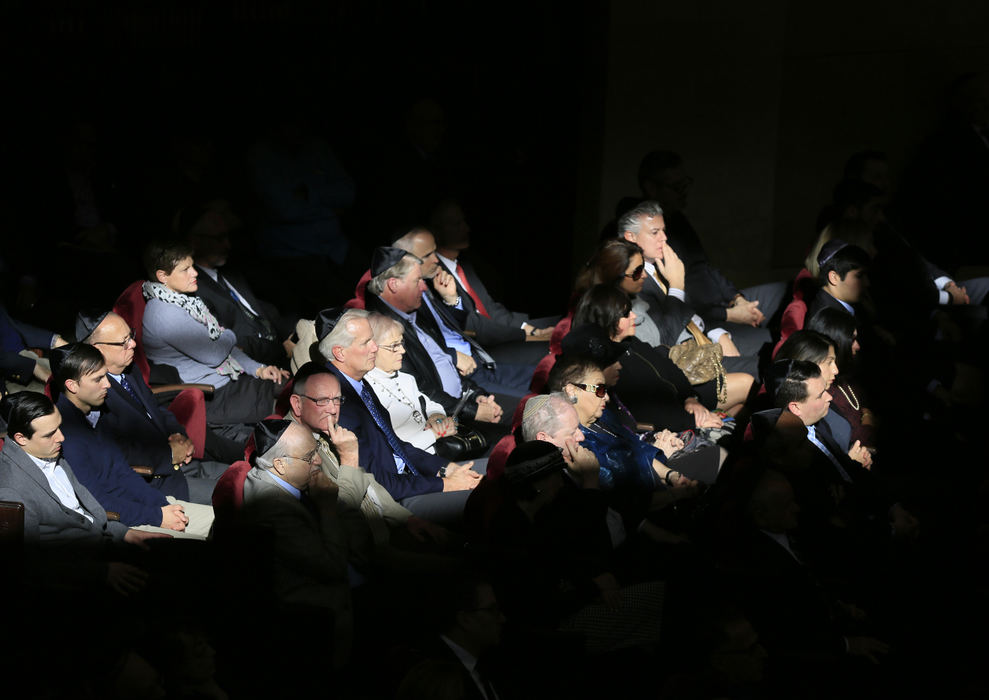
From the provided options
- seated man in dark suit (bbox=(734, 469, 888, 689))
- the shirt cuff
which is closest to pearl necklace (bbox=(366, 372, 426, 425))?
seated man in dark suit (bbox=(734, 469, 888, 689))

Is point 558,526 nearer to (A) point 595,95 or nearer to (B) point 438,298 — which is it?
(B) point 438,298


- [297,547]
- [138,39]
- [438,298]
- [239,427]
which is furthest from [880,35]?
[297,547]

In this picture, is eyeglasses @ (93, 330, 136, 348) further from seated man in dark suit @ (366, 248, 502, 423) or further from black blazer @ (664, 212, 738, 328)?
black blazer @ (664, 212, 738, 328)

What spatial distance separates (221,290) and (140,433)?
1362 mm

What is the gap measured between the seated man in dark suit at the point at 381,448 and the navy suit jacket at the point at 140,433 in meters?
0.75

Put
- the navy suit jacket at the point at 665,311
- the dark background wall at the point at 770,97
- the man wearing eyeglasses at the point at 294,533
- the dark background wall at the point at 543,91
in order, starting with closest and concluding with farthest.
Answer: the man wearing eyeglasses at the point at 294,533
the navy suit jacket at the point at 665,311
the dark background wall at the point at 543,91
the dark background wall at the point at 770,97

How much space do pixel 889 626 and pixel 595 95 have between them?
462 centimetres

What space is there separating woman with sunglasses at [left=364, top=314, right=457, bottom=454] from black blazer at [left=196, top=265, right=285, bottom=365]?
923mm

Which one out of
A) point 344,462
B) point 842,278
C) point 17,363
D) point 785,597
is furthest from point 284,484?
point 842,278

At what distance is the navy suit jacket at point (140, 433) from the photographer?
526 centimetres

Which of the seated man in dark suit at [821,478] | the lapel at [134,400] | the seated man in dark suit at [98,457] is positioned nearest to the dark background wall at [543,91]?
the lapel at [134,400]

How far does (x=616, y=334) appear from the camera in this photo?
19.8 feet

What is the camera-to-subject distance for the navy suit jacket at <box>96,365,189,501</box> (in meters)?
5.26

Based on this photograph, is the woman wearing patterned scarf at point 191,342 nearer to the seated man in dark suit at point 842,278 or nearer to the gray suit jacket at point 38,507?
the gray suit jacket at point 38,507
